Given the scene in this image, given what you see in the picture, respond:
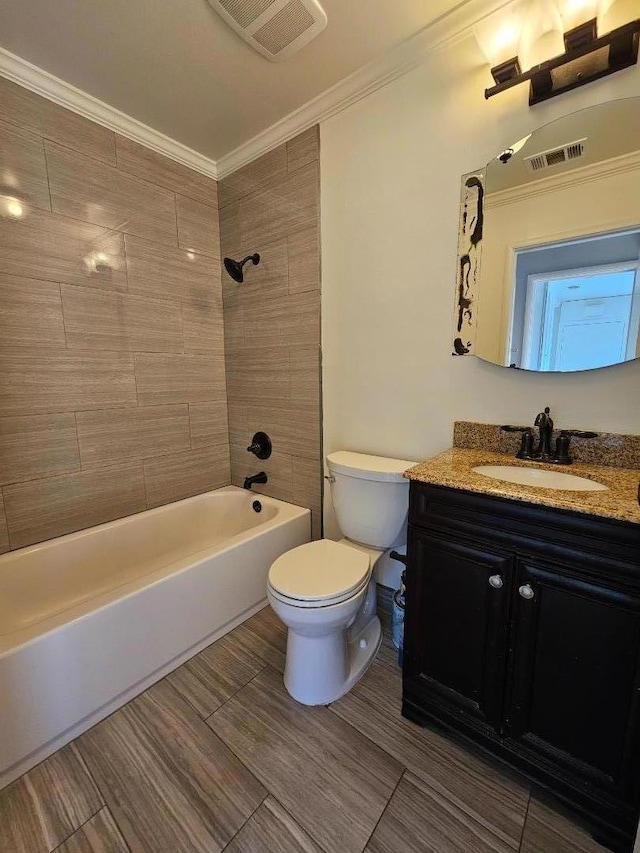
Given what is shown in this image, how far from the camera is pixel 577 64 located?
1166mm

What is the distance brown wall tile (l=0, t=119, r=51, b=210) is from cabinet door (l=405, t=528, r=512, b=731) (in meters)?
2.16

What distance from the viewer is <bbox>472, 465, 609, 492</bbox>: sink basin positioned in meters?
1.17

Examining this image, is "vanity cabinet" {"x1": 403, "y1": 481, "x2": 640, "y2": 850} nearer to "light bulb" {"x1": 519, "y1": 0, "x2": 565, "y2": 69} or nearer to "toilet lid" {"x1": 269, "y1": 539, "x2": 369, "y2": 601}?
"toilet lid" {"x1": 269, "y1": 539, "x2": 369, "y2": 601}

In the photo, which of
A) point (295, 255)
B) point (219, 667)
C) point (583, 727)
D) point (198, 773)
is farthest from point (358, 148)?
point (198, 773)

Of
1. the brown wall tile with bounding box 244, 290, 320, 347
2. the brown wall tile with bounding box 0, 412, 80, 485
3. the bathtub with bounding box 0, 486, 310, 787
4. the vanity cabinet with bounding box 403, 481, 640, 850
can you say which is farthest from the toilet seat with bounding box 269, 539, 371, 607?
the brown wall tile with bounding box 0, 412, 80, 485

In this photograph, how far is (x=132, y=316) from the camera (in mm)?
2002

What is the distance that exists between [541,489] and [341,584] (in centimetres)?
75

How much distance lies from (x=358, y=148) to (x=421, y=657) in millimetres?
2171

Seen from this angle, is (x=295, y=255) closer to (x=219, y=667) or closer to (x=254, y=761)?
(x=219, y=667)

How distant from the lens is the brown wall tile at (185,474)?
2184mm

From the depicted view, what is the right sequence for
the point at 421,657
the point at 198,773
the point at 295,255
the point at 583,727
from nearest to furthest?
1. the point at 583,727
2. the point at 198,773
3. the point at 421,657
4. the point at 295,255

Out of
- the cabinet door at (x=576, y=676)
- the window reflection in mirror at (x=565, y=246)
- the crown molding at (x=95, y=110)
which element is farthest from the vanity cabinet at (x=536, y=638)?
the crown molding at (x=95, y=110)

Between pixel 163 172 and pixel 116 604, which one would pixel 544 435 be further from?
pixel 163 172

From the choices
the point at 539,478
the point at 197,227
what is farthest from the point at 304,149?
the point at 539,478
